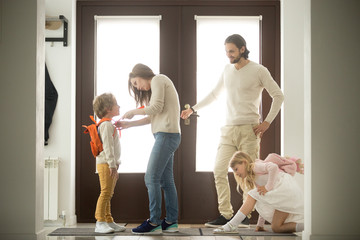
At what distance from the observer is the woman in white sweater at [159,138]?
3807mm

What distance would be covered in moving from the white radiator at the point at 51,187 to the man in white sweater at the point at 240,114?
136 centimetres

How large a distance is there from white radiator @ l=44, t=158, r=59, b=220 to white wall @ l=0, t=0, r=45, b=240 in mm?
1313

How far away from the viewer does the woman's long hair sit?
3998mm

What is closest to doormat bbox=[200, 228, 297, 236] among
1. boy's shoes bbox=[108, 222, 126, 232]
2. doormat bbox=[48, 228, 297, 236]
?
doormat bbox=[48, 228, 297, 236]

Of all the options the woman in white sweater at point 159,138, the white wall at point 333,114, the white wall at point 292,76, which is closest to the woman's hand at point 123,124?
the woman in white sweater at point 159,138

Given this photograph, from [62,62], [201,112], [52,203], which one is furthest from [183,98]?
[52,203]

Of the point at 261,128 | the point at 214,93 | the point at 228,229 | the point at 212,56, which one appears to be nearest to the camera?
the point at 228,229

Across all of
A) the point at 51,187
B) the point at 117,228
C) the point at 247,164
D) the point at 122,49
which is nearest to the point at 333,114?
the point at 247,164

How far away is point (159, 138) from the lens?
12.6ft

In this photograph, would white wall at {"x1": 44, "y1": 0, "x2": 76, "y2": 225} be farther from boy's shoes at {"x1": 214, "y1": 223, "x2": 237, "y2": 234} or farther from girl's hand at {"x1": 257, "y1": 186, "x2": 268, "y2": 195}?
girl's hand at {"x1": 257, "y1": 186, "x2": 268, "y2": 195}

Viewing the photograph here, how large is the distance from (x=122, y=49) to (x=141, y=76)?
3.77ft

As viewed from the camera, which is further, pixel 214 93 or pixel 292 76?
pixel 292 76

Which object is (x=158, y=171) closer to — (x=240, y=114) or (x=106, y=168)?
(x=106, y=168)

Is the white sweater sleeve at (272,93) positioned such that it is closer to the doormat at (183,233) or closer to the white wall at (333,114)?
the doormat at (183,233)
